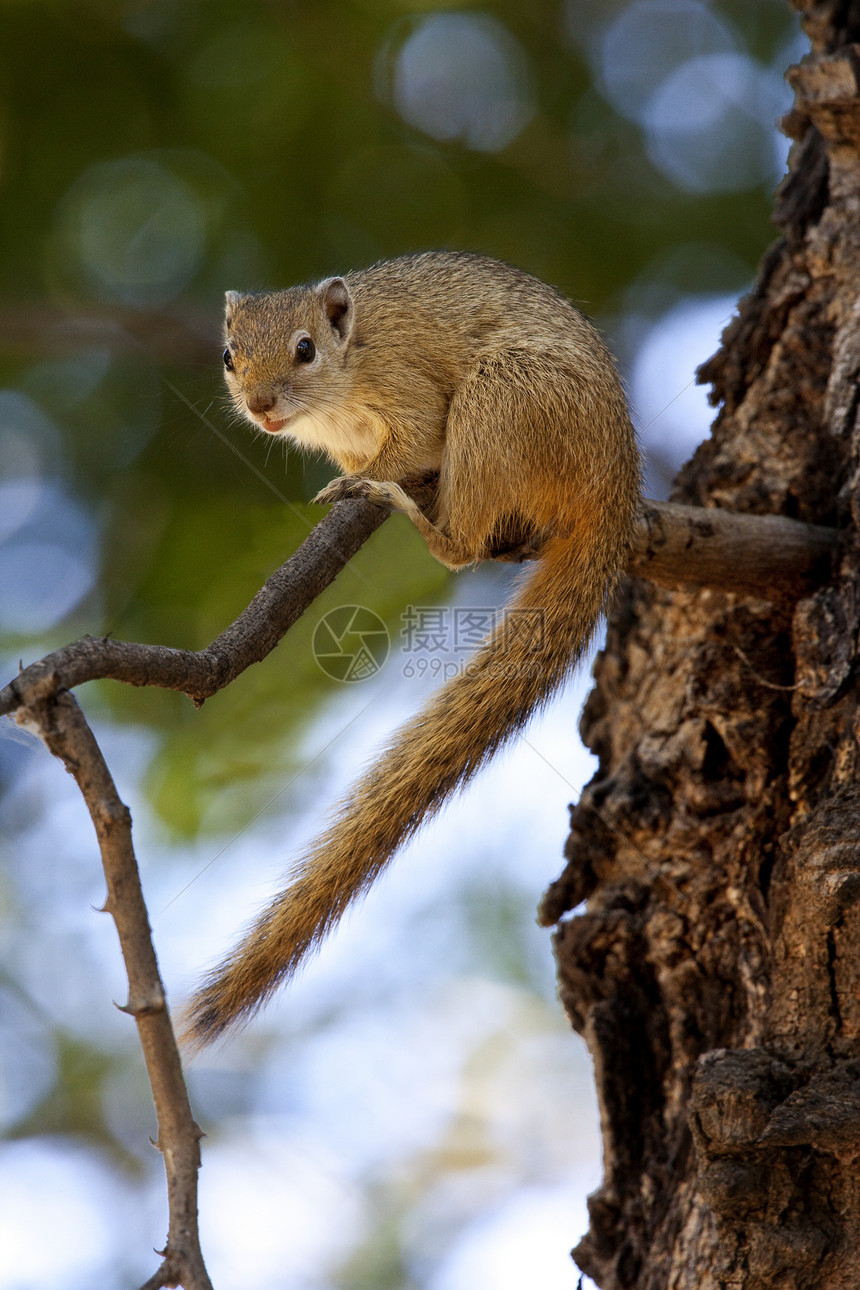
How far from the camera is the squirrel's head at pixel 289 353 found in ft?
7.91

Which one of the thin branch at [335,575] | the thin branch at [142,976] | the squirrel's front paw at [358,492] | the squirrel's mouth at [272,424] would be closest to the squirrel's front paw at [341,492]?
the squirrel's front paw at [358,492]

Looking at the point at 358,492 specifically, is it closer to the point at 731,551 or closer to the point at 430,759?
the point at 430,759

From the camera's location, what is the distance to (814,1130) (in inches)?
53.9

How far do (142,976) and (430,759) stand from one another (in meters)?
0.83

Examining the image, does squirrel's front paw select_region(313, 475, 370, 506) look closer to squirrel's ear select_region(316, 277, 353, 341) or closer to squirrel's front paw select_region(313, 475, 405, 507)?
squirrel's front paw select_region(313, 475, 405, 507)

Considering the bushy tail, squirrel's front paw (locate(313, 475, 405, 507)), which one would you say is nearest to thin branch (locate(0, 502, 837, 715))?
the bushy tail

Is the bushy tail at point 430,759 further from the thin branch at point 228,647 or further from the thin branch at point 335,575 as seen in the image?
the thin branch at point 228,647

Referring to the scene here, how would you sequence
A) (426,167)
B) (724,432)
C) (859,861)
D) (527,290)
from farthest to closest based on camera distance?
(426,167) → (527,290) → (724,432) → (859,861)

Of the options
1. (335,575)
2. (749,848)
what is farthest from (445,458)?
(749,848)

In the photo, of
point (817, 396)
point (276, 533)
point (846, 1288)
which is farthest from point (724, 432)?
point (846, 1288)

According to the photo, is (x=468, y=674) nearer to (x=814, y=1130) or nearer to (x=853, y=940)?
(x=853, y=940)

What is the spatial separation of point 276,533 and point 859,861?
1.61 meters

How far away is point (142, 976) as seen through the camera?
1.01 meters

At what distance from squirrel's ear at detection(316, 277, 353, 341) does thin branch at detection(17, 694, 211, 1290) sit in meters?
1.68
